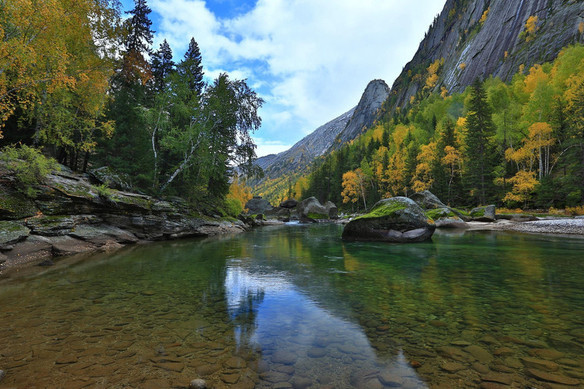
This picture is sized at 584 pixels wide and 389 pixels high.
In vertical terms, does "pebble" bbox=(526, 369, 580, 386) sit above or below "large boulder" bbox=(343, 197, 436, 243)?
below

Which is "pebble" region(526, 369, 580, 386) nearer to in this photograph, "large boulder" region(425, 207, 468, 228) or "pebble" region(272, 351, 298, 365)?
"pebble" region(272, 351, 298, 365)

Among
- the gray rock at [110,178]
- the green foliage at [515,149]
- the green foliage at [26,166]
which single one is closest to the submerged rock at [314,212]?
the green foliage at [515,149]

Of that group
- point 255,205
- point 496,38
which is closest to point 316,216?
point 255,205

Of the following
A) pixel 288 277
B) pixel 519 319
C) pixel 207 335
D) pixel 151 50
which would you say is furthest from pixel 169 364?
pixel 151 50

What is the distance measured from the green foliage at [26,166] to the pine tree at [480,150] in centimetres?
4565

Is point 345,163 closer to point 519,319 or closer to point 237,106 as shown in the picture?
point 237,106

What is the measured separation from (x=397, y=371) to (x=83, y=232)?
53.6 ft

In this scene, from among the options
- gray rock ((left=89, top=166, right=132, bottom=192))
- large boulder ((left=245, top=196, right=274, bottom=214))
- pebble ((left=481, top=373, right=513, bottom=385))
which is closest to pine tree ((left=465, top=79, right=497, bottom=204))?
pebble ((left=481, top=373, right=513, bottom=385))

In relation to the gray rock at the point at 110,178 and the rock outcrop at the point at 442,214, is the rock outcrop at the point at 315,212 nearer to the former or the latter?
the rock outcrop at the point at 442,214

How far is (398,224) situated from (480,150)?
30.6 meters

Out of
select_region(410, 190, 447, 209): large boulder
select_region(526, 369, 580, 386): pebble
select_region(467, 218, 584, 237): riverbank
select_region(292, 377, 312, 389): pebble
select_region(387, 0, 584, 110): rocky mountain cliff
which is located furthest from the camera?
select_region(387, 0, 584, 110): rocky mountain cliff

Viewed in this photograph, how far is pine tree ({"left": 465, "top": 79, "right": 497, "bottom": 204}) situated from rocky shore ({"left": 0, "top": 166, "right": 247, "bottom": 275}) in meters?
40.1

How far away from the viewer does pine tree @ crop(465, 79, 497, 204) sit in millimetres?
37031

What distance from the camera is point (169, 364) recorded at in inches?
138
